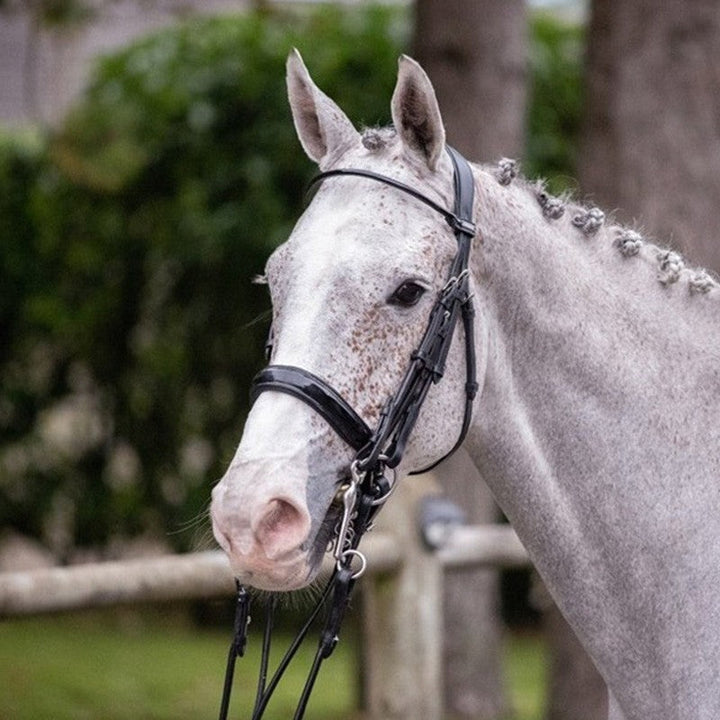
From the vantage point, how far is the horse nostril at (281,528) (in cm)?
244

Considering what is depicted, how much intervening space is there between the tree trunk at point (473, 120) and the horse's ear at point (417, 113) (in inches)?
139

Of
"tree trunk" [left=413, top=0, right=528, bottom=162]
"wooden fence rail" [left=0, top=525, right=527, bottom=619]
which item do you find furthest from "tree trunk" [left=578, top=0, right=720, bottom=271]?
"wooden fence rail" [left=0, top=525, right=527, bottom=619]

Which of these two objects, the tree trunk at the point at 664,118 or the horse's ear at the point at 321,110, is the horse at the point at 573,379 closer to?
the horse's ear at the point at 321,110

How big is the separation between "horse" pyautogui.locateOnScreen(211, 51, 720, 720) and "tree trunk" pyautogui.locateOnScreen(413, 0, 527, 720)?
3.33 meters

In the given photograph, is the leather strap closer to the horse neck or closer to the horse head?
the horse head

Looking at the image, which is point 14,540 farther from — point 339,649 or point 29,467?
point 339,649

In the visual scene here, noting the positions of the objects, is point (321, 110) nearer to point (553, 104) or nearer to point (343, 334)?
point (343, 334)

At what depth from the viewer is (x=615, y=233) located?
2.96 metres

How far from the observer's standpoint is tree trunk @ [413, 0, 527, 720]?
6223 millimetres

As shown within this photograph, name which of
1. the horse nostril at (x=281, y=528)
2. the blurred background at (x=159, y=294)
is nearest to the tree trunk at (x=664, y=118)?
the blurred background at (x=159, y=294)

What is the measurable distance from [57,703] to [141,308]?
2400 millimetres

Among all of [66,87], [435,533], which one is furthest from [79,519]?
[66,87]

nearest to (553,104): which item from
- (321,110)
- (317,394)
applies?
(321,110)

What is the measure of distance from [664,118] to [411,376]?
317 cm
